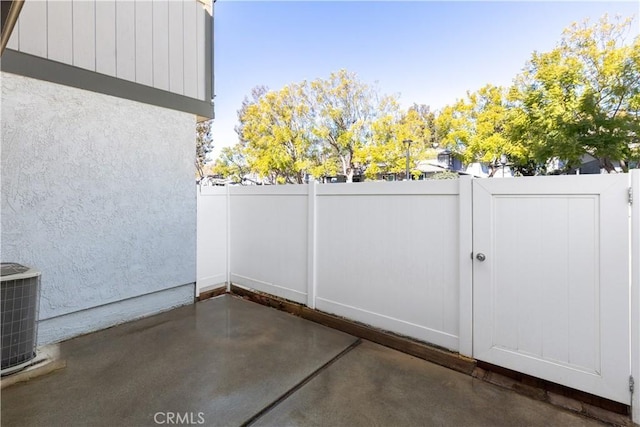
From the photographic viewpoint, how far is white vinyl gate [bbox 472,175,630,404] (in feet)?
6.81

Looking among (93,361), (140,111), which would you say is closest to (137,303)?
(93,361)

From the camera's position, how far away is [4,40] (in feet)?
6.80

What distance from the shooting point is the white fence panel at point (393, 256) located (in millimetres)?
2850

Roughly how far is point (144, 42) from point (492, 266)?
14.8 ft

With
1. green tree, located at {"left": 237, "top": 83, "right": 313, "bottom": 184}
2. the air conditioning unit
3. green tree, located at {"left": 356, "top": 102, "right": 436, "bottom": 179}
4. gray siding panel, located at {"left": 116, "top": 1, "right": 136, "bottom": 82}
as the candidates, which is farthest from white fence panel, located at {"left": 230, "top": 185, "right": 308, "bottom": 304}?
green tree, located at {"left": 237, "top": 83, "right": 313, "bottom": 184}

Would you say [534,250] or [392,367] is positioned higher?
[534,250]

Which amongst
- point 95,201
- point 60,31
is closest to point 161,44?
point 60,31

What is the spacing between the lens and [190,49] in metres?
4.34

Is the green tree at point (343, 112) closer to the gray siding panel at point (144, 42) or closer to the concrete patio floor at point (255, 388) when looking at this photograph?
the gray siding panel at point (144, 42)

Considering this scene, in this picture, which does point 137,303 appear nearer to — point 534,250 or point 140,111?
point 140,111

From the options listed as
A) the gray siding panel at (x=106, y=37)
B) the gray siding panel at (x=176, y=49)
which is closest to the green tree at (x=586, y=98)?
the gray siding panel at (x=176, y=49)

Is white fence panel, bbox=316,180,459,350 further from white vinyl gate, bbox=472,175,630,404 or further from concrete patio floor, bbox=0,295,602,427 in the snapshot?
concrete patio floor, bbox=0,295,602,427

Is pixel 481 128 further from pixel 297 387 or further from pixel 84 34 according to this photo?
pixel 297 387

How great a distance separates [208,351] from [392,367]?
1707mm
